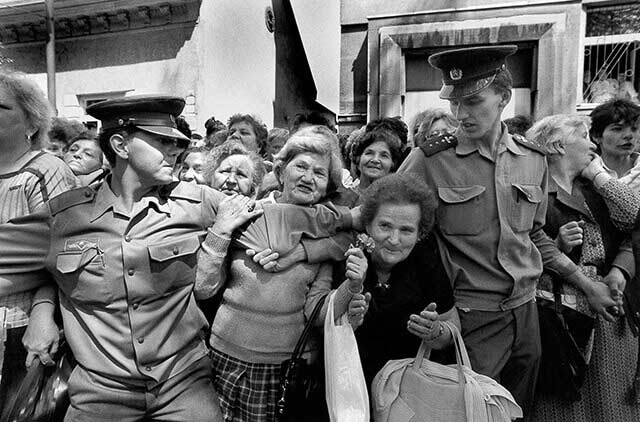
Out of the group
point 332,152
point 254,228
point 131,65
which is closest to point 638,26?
point 332,152

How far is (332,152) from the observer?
9.36ft

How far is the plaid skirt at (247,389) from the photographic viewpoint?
2.43 m

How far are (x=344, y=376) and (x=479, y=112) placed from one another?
135 centimetres

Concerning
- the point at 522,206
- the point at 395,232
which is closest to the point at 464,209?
the point at 522,206

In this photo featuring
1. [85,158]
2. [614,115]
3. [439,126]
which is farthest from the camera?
[85,158]

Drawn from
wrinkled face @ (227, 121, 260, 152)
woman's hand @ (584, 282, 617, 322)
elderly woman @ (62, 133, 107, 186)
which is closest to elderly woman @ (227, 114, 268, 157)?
wrinkled face @ (227, 121, 260, 152)

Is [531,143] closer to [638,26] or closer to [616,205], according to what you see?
[616,205]

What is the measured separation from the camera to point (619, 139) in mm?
3275

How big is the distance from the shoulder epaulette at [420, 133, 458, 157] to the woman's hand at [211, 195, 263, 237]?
862mm

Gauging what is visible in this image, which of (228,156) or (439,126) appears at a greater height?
(439,126)

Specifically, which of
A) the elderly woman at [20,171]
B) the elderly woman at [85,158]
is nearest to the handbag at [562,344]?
the elderly woman at [20,171]

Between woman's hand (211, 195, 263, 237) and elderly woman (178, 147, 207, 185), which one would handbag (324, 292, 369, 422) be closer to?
woman's hand (211, 195, 263, 237)

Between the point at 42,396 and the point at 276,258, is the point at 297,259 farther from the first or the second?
the point at 42,396

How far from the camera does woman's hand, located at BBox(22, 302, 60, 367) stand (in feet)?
7.30
